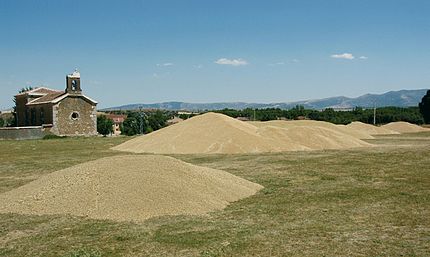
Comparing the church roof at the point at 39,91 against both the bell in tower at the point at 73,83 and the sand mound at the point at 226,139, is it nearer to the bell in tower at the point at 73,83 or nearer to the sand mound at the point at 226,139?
the bell in tower at the point at 73,83

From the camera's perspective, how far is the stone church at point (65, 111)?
4303cm

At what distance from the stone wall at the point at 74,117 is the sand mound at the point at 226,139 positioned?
53.8ft

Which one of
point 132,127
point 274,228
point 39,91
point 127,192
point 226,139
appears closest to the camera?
point 274,228

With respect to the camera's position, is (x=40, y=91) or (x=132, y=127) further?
(x=132, y=127)

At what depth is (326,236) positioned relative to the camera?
766cm

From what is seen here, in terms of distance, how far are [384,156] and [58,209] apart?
58.1 feet

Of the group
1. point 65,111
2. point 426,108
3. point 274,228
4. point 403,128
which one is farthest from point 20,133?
point 426,108

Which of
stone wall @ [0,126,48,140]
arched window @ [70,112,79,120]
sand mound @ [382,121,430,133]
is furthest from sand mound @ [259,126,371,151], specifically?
sand mound @ [382,121,430,133]

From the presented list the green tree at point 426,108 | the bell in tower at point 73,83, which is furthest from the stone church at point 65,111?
the green tree at point 426,108

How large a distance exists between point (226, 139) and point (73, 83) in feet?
80.0

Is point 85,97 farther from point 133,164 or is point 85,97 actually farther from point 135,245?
point 135,245

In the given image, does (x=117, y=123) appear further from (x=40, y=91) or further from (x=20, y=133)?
(x=20, y=133)

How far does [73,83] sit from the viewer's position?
45.0 m

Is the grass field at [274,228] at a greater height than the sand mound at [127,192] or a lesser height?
lesser
